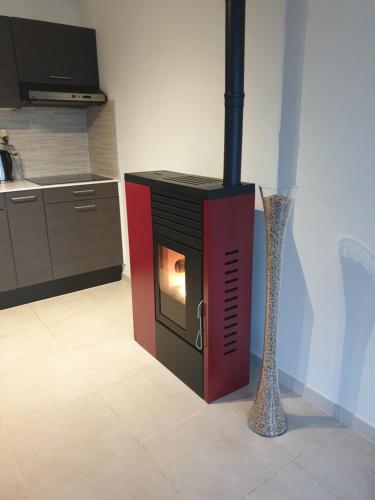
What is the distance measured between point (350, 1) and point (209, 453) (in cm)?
190

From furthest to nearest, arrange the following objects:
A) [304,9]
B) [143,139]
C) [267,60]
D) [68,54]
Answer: [68,54], [143,139], [267,60], [304,9]

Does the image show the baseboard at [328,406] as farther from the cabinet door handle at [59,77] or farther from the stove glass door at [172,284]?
the cabinet door handle at [59,77]

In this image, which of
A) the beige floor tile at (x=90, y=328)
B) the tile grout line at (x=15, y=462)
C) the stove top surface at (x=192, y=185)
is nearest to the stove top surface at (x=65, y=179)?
the beige floor tile at (x=90, y=328)

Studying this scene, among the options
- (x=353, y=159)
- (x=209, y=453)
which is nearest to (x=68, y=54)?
(x=353, y=159)

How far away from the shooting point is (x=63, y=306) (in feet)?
10.1

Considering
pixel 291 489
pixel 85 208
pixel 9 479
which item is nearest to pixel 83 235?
pixel 85 208

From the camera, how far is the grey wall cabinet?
2881mm

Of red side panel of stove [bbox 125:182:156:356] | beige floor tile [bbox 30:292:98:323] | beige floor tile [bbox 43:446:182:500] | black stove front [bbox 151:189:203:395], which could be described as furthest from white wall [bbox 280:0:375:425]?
beige floor tile [bbox 30:292:98:323]

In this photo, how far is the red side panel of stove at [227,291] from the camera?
1727 mm

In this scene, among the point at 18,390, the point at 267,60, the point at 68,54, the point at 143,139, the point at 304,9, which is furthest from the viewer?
the point at 68,54

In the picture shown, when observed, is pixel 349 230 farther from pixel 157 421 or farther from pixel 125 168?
pixel 125 168

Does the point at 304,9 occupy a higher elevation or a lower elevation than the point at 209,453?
higher

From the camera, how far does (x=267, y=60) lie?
5.92 ft

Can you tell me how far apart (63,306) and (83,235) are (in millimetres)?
613
